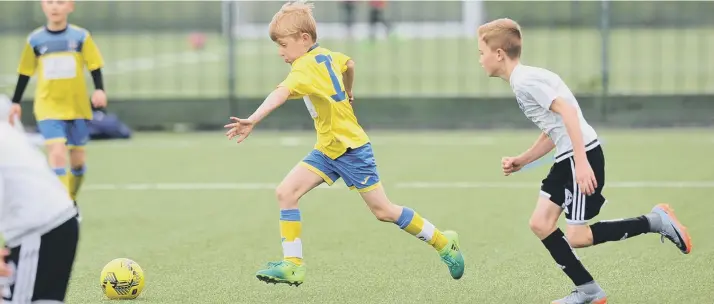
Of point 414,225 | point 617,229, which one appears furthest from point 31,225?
point 617,229

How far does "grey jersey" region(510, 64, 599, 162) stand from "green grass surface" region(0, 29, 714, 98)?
10.9 metres

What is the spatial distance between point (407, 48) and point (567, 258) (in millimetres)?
22412

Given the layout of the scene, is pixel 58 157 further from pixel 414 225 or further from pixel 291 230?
pixel 414 225

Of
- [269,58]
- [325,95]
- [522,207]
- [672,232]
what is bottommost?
[269,58]

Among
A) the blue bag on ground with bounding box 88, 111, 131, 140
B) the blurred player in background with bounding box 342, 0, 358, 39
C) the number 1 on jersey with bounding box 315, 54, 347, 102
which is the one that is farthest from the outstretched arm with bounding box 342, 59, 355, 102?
the blurred player in background with bounding box 342, 0, 358, 39

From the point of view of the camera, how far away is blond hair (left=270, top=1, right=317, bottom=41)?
759 centimetres

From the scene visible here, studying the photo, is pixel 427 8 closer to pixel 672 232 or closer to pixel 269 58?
pixel 269 58

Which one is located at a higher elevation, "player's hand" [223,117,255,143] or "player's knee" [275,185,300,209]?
"player's hand" [223,117,255,143]

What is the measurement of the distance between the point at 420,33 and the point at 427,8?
10.3 ft

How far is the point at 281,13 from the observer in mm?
7660

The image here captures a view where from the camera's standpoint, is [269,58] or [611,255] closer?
[611,255]

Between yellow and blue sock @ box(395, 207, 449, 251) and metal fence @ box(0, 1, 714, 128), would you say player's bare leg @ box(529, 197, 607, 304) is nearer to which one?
yellow and blue sock @ box(395, 207, 449, 251)

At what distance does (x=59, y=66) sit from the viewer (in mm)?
10469

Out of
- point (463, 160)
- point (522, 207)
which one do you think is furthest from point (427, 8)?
point (522, 207)
